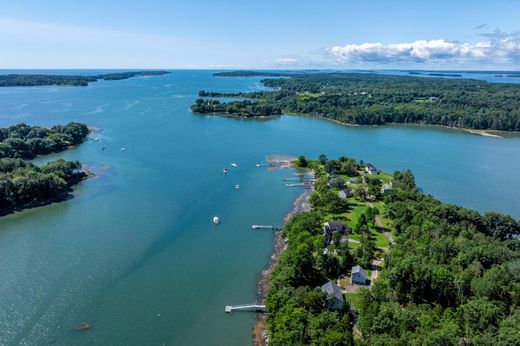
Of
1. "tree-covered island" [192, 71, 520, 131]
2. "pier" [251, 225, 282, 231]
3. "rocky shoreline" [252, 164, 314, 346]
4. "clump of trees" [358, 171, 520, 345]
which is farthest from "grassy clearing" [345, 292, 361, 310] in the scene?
"tree-covered island" [192, 71, 520, 131]

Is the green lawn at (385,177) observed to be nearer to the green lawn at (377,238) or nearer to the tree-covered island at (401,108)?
the green lawn at (377,238)

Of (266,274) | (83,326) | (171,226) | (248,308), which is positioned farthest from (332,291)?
(171,226)

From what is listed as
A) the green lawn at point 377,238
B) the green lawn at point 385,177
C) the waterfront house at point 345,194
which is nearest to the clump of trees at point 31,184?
the waterfront house at point 345,194

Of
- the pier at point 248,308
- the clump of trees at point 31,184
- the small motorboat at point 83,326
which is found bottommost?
the pier at point 248,308

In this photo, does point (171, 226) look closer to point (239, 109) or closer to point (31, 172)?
point (31, 172)

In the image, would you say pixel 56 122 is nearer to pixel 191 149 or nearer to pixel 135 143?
pixel 135 143
